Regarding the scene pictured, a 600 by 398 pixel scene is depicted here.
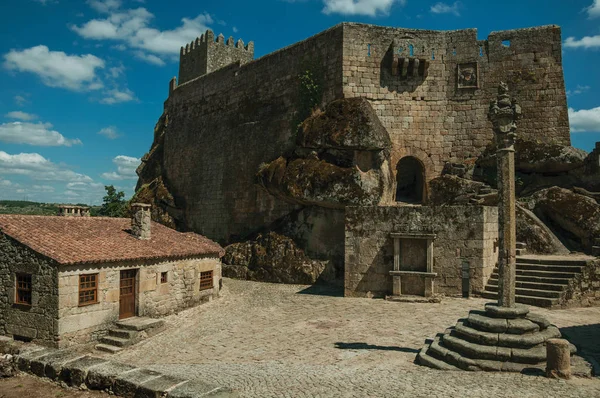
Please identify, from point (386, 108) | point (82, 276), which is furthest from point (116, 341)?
point (386, 108)

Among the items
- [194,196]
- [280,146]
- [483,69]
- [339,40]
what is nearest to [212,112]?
[194,196]

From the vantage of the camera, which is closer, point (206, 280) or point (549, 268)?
point (549, 268)

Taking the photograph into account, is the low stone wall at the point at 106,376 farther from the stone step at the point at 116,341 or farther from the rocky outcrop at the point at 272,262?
the rocky outcrop at the point at 272,262

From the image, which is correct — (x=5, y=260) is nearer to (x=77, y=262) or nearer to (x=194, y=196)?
(x=77, y=262)

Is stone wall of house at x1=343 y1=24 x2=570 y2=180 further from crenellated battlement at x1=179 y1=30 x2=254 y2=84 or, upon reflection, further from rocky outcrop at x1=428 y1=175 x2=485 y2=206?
crenellated battlement at x1=179 y1=30 x2=254 y2=84

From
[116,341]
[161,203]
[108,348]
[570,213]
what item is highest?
[161,203]

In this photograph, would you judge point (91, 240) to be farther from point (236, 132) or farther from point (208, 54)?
point (208, 54)

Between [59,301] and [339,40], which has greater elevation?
[339,40]

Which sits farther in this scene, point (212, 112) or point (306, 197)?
point (212, 112)

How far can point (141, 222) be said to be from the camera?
17.0 meters

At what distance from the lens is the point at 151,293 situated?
1562 centimetres

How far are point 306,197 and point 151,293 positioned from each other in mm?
8197

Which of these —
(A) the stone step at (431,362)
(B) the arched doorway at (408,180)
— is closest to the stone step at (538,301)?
(A) the stone step at (431,362)

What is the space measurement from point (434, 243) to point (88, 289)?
11.6m
